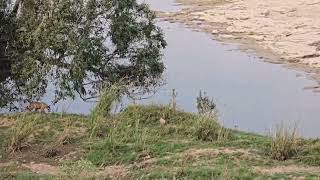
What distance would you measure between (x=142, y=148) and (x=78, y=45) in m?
7.49

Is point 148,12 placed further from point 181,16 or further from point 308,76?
point 181,16

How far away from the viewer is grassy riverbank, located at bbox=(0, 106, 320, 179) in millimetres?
7918

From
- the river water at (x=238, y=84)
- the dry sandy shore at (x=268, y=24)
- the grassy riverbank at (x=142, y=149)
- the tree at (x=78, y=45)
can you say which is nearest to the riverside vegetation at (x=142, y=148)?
the grassy riverbank at (x=142, y=149)

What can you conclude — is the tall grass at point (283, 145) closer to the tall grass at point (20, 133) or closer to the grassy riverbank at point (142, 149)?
the grassy riverbank at point (142, 149)

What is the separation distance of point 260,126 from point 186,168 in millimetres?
14957

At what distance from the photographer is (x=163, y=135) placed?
34.4 feet

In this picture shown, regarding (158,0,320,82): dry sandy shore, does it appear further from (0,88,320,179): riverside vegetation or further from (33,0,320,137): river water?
(0,88,320,179): riverside vegetation

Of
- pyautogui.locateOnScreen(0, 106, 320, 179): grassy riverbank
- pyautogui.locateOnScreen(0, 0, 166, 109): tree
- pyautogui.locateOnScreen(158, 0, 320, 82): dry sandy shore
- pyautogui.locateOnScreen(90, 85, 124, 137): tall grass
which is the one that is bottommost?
pyautogui.locateOnScreen(0, 106, 320, 179): grassy riverbank

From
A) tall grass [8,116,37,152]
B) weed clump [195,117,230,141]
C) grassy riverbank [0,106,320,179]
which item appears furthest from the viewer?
weed clump [195,117,230,141]

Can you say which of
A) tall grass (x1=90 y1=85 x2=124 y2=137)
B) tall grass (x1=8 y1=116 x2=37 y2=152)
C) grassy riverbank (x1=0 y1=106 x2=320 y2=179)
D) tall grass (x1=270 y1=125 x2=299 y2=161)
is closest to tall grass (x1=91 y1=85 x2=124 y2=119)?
tall grass (x1=90 y1=85 x2=124 y2=137)

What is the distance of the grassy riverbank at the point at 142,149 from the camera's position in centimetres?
792

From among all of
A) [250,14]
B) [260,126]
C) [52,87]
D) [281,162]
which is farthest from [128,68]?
[250,14]

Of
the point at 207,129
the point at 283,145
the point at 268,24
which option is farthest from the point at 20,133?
the point at 268,24

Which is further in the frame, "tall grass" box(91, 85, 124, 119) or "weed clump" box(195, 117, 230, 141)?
"tall grass" box(91, 85, 124, 119)
